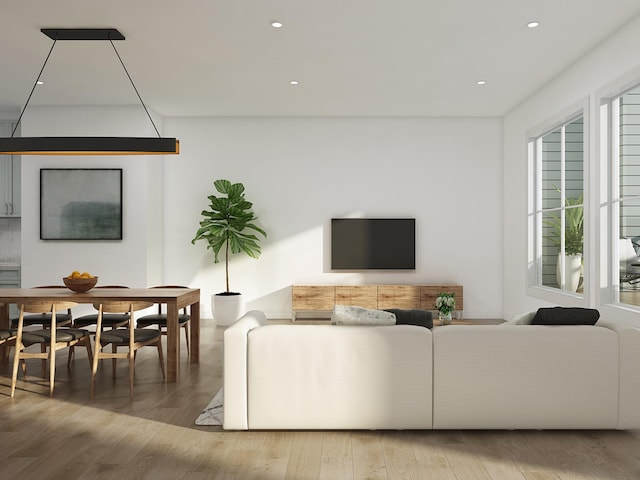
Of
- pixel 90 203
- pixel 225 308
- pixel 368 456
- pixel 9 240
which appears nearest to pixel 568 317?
pixel 368 456

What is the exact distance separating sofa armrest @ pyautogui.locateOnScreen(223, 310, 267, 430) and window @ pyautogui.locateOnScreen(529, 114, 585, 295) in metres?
4.16

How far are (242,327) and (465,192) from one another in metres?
5.69

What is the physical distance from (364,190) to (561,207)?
9.44 ft

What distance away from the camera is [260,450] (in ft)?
10.7

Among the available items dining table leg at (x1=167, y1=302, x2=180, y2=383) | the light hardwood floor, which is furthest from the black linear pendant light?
the light hardwood floor

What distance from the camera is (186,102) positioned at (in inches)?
299

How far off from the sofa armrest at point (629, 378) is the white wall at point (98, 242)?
604 cm

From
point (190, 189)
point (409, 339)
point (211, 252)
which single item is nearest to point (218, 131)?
point (190, 189)

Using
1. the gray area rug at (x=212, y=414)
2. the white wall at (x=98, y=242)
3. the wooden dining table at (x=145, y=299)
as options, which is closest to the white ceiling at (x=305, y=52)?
the white wall at (x=98, y=242)

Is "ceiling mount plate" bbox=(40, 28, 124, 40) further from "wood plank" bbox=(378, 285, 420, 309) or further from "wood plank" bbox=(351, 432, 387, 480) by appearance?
"wood plank" bbox=(378, 285, 420, 309)

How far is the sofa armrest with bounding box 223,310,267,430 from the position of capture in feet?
11.5

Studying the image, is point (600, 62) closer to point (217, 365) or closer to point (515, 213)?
point (515, 213)

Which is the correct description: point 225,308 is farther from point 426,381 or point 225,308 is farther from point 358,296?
point 426,381

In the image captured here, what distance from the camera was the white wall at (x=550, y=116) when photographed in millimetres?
4980
